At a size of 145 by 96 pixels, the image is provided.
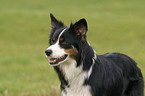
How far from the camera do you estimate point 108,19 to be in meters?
26.6

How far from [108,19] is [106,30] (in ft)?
12.5

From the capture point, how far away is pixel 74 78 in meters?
4.54

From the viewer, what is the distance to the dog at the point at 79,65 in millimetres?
4375

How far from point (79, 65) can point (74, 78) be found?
0.85 feet

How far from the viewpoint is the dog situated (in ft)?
14.4

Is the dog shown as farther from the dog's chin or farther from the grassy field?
the grassy field

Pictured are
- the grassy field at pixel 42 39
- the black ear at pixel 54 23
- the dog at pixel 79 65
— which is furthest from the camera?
the grassy field at pixel 42 39

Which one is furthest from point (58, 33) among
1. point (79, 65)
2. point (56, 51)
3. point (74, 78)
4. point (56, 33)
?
point (74, 78)

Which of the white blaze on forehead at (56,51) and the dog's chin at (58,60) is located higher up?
the white blaze on forehead at (56,51)

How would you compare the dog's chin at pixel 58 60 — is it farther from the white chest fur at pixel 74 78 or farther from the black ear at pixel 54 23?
the black ear at pixel 54 23

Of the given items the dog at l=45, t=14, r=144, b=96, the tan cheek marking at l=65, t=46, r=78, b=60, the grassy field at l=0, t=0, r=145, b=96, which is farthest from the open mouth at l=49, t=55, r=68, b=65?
the grassy field at l=0, t=0, r=145, b=96

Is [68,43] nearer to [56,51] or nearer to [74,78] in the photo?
[56,51]

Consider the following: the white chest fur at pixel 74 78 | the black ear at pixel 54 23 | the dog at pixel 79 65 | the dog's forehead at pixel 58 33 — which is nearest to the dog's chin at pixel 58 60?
the dog at pixel 79 65

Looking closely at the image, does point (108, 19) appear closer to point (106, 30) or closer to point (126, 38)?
point (106, 30)
